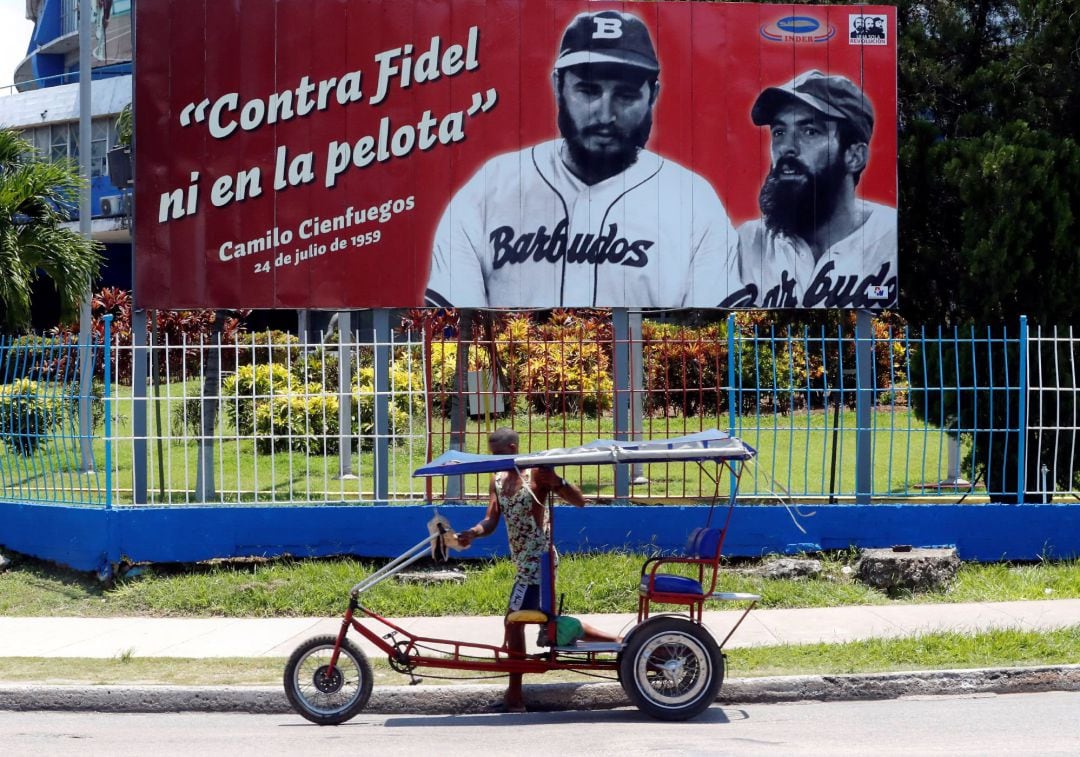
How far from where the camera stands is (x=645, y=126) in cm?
1235

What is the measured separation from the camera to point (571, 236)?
12.3 m

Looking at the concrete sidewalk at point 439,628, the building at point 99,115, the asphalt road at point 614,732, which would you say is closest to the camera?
the asphalt road at point 614,732

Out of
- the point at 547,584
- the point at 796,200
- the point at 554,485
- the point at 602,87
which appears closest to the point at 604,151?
the point at 602,87

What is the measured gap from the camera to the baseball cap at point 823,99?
490 inches

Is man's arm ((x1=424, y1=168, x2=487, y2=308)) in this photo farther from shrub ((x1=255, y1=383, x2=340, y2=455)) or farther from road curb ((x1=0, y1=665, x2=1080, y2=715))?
road curb ((x1=0, y1=665, x2=1080, y2=715))

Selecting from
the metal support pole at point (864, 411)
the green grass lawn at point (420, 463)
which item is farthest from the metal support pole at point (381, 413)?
the metal support pole at point (864, 411)

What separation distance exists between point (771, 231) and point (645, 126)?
1533 millimetres

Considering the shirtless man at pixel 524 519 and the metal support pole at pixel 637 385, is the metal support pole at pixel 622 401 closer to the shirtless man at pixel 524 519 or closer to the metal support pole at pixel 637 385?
the metal support pole at pixel 637 385

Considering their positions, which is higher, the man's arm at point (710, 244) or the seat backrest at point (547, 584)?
the man's arm at point (710, 244)

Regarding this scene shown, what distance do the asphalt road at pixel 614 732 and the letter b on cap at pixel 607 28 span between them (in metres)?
6.75

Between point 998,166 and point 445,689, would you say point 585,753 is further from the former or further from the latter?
point 998,166

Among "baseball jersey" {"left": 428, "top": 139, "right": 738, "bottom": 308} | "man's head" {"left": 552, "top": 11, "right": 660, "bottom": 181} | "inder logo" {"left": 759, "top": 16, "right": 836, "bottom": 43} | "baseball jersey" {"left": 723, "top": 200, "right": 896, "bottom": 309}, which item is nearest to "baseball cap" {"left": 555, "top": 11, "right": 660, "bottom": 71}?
"man's head" {"left": 552, "top": 11, "right": 660, "bottom": 181}

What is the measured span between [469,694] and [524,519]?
3.92 feet

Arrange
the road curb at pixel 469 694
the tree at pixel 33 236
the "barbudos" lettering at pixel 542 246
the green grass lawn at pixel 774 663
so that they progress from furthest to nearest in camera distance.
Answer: the "barbudos" lettering at pixel 542 246, the tree at pixel 33 236, the green grass lawn at pixel 774 663, the road curb at pixel 469 694
